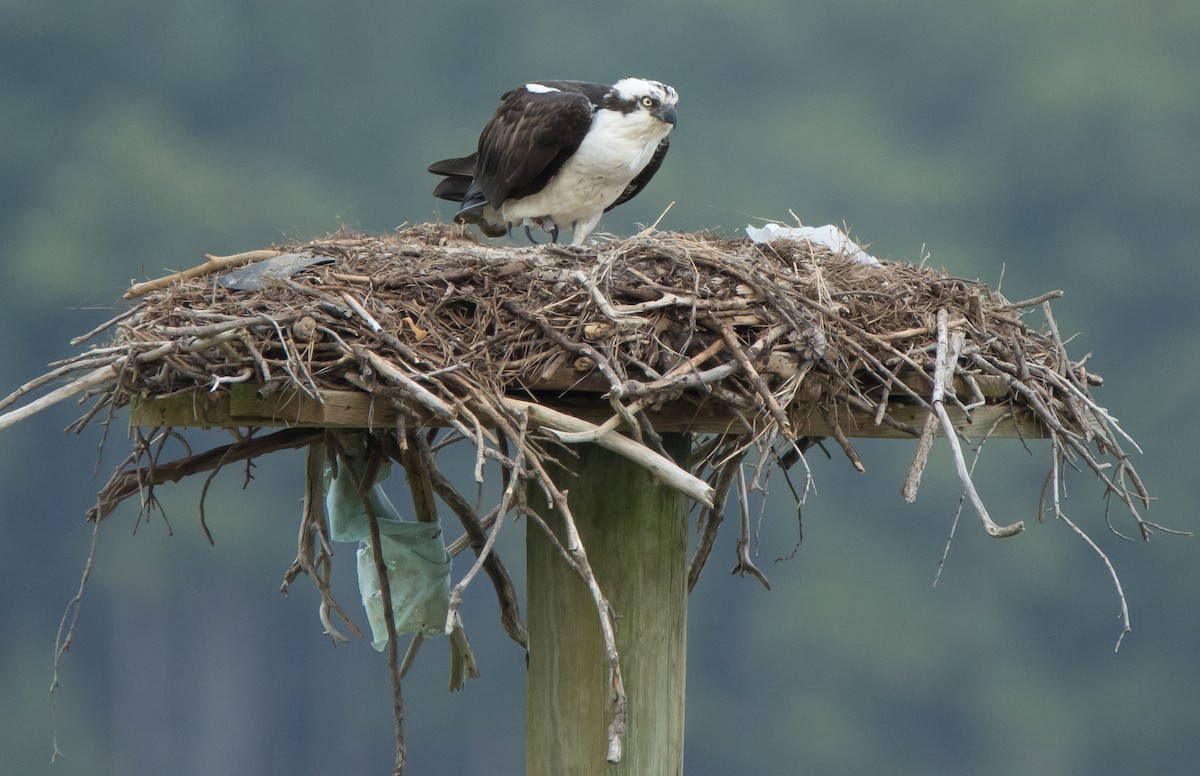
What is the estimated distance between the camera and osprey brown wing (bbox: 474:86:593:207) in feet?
13.7

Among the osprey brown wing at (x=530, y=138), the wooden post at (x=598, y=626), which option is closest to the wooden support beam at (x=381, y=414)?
the wooden post at (x=598, y=626)

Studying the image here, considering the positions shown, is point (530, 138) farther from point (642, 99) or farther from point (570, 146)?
point (642, 99)

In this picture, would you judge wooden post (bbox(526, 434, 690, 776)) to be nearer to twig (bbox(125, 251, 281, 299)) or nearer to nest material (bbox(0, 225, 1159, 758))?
nest material (bbox(0, 225, 1159, 758))

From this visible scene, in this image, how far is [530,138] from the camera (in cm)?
422

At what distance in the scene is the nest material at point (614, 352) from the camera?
2.74 metres

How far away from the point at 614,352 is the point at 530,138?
1579 millimetres

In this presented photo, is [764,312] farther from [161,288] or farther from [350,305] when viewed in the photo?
[161,288]

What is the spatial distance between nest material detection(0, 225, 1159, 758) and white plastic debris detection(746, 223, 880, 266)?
0.83ft

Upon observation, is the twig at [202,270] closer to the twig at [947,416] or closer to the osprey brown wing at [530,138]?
the osprey brown wing at [530,138]

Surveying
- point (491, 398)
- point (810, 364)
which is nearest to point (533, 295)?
point (491, 398)

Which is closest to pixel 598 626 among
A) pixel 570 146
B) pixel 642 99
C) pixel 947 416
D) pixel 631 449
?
pixel 631 449

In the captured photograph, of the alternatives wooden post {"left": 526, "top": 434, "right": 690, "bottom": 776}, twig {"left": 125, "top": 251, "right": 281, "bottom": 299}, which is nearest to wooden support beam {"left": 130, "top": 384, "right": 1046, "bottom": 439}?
wooden post {"left": 526, "top": 434, "right": 690, "bottom": 776}

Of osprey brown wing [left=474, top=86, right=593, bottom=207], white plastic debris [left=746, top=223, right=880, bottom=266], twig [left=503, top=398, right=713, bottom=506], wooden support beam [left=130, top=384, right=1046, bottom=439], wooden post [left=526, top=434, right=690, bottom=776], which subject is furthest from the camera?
osprey brown wing [left=474, top=86, right=593, bottom=207]

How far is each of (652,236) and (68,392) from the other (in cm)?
138
